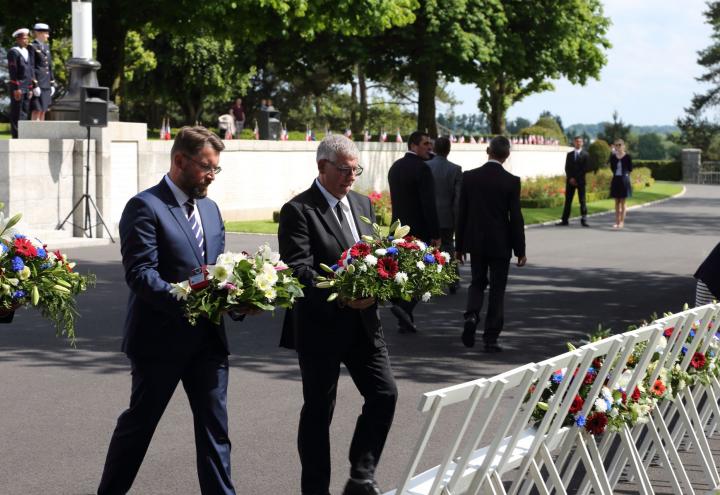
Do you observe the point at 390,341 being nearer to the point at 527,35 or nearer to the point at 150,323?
the point at 150,323

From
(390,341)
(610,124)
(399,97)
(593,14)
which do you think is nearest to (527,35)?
(593,14)

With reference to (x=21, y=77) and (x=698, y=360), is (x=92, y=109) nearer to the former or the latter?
(x=21, y=77)

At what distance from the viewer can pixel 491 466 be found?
15.5ft

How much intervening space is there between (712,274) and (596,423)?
2.97 meters

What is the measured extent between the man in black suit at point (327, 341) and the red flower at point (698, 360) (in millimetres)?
1761

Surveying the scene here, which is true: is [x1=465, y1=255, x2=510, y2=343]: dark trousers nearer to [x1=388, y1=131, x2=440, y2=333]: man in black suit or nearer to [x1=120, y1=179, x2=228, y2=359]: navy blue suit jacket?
[x1=388, y1=131, x2=440, y2=333]: man in black suit

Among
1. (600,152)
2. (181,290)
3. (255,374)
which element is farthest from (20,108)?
(600,152)

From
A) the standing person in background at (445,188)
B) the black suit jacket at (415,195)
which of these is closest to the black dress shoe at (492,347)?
the black suit jacket at (415,195)

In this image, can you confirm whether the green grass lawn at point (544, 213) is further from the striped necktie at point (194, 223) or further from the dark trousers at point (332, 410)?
the striped necktie at point (194, 223)

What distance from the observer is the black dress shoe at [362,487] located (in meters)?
5.93

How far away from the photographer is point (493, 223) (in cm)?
1033

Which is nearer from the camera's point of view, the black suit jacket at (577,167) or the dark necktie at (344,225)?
the dark necktie at (344,225)

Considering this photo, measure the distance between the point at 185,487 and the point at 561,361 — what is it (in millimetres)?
2436

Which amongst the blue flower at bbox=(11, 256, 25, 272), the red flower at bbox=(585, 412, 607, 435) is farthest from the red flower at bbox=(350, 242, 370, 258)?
the blue flower at bbox=(11, 256, 25, 272)
